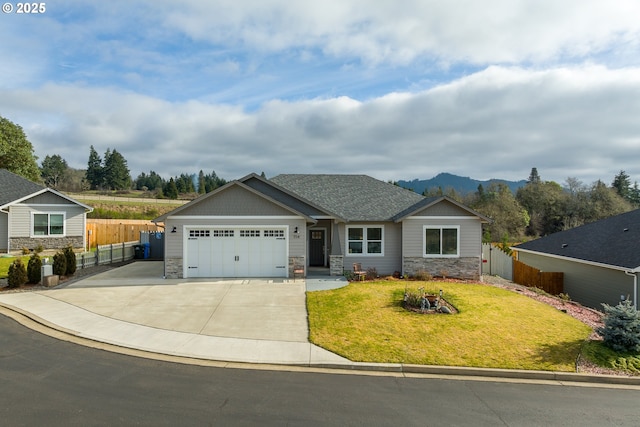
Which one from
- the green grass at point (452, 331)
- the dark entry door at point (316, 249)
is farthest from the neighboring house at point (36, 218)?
the green grass at point (452, 331)

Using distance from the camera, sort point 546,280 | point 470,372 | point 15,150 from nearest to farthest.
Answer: point 470,372, point 546,280, point 15,150

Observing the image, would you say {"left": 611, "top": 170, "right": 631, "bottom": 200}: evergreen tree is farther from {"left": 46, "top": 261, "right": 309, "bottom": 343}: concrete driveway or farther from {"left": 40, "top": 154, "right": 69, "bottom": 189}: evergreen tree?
{"left": 40, "top": 154, "right": 69, "bottom": 189}: evergreen tree

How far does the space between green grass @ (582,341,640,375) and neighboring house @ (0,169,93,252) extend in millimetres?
29638

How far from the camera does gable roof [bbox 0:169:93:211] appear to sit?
1017 inches

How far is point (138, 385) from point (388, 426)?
4.59m

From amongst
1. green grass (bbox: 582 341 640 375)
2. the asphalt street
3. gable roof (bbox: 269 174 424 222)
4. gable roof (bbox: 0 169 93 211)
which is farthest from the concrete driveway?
gable roof (bbox: 0 169 93 211)

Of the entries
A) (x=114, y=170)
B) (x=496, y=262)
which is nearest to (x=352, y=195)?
(x=496, y=262)

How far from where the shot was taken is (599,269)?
18.5 meters

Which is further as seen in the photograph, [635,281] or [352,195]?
[352,195]

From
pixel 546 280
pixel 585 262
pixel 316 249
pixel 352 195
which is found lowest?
pixel 546 280

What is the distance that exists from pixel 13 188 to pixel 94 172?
7438cm

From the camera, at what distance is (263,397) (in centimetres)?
702

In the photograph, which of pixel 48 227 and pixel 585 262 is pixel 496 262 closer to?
pixel 585 262

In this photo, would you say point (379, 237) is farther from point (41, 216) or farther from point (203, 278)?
point (41, 216)
